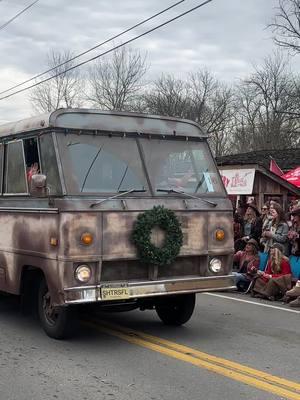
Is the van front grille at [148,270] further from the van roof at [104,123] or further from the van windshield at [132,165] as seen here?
the van roof at [104,123]

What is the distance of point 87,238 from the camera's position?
6.13 m

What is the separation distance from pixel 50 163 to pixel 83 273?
1.32 meters

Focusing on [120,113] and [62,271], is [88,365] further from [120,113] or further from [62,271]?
[120,113]

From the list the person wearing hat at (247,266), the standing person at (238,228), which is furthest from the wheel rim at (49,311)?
the standing person at (238,228)

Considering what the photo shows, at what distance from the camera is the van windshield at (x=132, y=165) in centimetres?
651

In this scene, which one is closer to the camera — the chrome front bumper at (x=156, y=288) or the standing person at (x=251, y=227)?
the chrome front bumper at (x=156, y=288)

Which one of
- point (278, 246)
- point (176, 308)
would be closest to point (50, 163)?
point (176, 308)

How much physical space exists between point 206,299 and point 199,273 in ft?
11.2

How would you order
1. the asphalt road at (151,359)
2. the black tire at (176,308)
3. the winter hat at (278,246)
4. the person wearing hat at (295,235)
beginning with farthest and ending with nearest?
the winter hat at (278,246), the person wearing hat at (295,235), the black tire at (176,308), the asphalt road at (151,359)

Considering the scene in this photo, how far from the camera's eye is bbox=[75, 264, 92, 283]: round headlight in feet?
20.1

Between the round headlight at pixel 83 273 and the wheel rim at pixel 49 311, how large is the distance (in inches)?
30.3

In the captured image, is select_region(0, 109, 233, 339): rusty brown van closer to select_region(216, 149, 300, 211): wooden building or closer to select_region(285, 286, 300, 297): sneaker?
select_region(285, 286, 300, 297): sneaker

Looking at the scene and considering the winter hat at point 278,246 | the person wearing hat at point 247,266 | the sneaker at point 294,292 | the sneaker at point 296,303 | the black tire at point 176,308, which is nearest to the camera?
the black tire at point 176,308

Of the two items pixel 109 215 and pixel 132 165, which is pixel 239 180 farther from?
pixel 109 215
